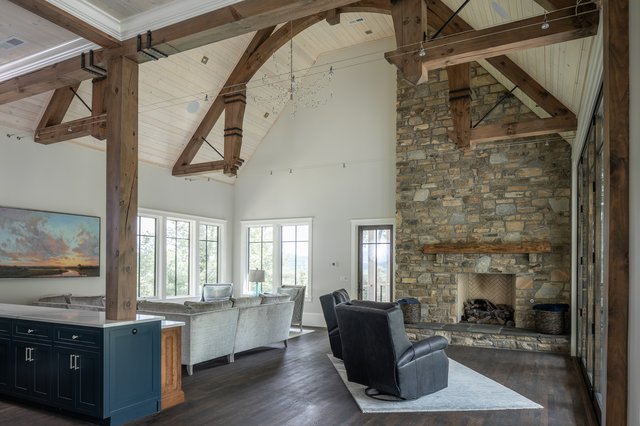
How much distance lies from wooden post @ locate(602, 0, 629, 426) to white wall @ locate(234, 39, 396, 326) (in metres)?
7.50

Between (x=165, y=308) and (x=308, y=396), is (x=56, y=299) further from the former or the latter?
(x=308, y=396)

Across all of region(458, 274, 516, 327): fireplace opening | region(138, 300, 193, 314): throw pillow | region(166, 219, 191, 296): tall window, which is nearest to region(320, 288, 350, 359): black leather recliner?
region(138, 300, 193, 314): throw pillow

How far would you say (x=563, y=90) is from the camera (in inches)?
245

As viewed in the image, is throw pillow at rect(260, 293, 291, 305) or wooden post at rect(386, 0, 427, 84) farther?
throw pillow at rect(260, 293, 291, 305)

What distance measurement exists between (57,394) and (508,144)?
24.6ft

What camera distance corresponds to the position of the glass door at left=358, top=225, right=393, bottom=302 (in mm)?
9883

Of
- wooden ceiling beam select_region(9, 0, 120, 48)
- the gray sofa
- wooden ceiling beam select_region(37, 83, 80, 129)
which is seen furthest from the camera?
wooden ceiling beam select_region(37, 83, 80, 129)

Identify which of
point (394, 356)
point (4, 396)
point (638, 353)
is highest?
point (638, 353)

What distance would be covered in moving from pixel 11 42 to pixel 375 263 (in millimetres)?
7260

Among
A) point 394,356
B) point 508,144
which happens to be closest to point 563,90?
point 508,144

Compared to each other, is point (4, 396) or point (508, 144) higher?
point (508, 144)

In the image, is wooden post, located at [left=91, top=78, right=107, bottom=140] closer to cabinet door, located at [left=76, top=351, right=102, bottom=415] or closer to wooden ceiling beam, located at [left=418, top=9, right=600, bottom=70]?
cabinet door, located at [left=76, top=351, right=102, bottom=415]

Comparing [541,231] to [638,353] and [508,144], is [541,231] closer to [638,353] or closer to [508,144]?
[508,144]

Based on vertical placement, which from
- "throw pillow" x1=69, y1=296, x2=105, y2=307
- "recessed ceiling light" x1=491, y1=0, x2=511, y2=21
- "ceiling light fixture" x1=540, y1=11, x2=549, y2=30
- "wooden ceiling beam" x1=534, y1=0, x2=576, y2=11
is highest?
"recessed ceiling light" x1=491, y1=0, x2=511, y2=21
